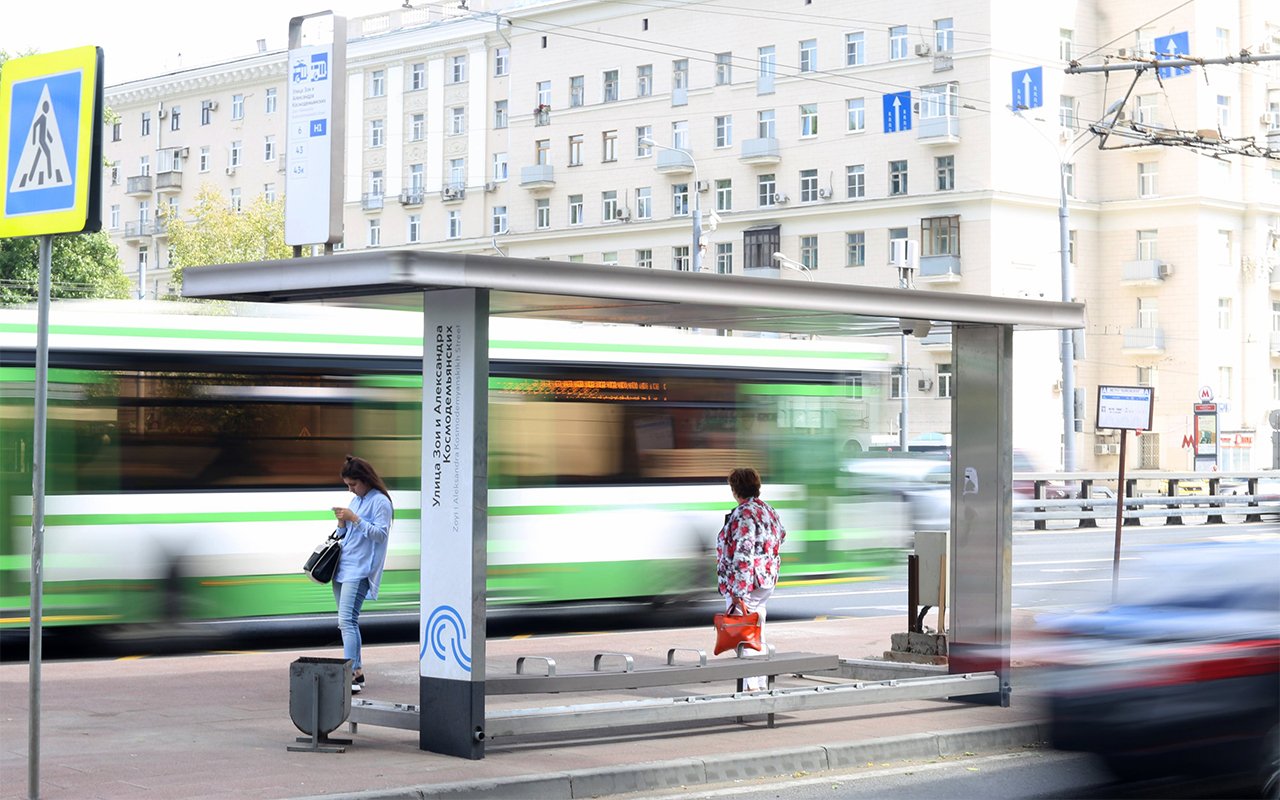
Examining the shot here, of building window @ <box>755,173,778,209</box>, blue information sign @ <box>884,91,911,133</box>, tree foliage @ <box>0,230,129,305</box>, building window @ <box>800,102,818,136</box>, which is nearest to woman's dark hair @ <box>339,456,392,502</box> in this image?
tree foliage @ <box>0,230,129,305</box>

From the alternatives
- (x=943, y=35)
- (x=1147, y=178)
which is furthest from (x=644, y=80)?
(x=1147, y=178)

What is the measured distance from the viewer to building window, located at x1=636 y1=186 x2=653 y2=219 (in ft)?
236

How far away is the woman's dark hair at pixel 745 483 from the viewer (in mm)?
11875

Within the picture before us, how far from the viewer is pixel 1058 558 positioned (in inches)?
1126

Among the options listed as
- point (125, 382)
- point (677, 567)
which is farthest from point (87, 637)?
point (677, 567)

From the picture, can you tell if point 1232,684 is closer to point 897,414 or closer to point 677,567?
point 677,567

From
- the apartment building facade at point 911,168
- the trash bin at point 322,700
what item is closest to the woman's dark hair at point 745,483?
the trash bin at point 322,700

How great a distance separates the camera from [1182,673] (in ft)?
25.5

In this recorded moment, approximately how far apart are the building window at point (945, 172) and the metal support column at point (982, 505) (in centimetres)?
Answer: 5274

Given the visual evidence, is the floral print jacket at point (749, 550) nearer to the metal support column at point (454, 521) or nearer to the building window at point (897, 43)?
the metal support column at point (454, 521)

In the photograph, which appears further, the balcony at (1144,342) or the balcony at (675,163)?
the balcony at (675,163)

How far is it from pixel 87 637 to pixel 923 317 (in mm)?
8568

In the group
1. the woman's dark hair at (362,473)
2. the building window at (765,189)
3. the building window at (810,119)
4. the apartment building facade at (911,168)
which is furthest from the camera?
the building window at (765,189)

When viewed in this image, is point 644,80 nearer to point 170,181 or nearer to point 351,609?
point 170,181
